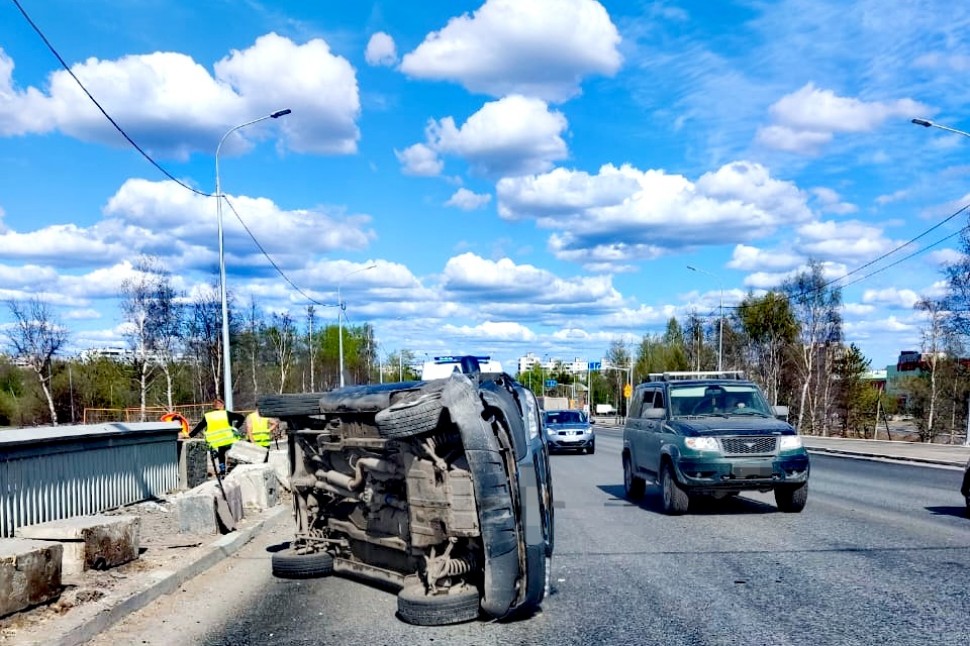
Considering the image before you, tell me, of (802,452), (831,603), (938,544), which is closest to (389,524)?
(831,603)

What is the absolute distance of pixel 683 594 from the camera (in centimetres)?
716

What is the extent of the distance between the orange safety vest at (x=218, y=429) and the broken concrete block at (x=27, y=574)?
8.11 m

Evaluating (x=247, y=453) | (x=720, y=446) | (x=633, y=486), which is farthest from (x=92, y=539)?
(x=633, y=486)

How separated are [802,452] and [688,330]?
8209cm

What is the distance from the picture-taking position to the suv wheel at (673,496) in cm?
1209

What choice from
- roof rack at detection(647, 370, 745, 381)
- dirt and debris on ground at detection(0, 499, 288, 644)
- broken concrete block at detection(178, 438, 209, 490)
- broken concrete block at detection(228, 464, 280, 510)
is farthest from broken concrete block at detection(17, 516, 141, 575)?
roof rack at detection(647, 370, 745, 381)

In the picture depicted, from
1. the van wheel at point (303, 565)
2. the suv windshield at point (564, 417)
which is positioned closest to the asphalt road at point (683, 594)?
the van wheel at point (303, 565)

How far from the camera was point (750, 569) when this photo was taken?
8.19m

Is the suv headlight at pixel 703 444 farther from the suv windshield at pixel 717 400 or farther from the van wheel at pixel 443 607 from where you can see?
the van wheel at pixel 443 607

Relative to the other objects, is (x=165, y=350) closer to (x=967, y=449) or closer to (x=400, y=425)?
(x=967, y=449)

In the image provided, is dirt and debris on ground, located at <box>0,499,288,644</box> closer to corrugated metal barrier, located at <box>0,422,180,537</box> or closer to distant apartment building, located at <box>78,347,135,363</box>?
corrugated metal barrier, located at <box>0,422,180,537</box>

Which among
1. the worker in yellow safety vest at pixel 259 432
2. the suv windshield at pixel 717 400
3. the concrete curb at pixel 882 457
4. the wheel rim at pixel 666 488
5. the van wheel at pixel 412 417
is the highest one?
the van wheel at pixel 412 417

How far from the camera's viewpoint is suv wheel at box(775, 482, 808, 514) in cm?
1215

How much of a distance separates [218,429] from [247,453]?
0.71 m
